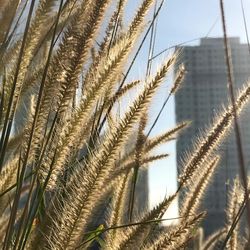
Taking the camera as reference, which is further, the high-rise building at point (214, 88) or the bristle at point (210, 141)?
the high-rise building at point (214, 88)

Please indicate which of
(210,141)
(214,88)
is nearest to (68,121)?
(210,141)

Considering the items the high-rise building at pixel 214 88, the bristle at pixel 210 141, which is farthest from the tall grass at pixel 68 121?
the high-rise building at pixel 214 88

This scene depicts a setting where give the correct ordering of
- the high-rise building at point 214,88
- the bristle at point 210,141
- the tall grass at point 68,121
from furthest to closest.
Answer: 1. the high-rise building at point 214,88
2. the bristle at point 210,141
3. the tall grass at point 68,121

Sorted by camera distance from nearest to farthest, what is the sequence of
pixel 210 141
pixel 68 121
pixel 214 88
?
pixel 68 121 → pixel 210 141 → pixel 214 88

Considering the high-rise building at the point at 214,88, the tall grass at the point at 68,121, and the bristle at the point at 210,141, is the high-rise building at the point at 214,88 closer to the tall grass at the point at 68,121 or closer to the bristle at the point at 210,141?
the bristle at the point at 210,141

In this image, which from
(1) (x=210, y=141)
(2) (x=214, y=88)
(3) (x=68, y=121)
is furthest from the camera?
(2) (x=214, y=88)

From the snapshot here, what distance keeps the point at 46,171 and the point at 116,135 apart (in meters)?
0.15

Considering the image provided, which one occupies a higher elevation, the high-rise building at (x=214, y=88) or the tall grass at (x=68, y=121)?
the high-rise building at (x=214, y=88)

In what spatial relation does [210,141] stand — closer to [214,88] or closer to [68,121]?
[68,121]

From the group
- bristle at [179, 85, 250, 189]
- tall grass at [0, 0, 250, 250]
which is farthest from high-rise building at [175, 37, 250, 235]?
tall grass at [0, 0, 250, 250]

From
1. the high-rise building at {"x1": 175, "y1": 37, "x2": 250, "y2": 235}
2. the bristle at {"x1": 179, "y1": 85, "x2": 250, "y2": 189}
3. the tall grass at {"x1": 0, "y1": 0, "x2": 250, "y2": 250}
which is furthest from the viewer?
the high-rise building at {"x1": 175, "y1": 37, "x2": 250, "y2": 235}

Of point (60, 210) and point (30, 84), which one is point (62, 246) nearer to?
point (60, 210)

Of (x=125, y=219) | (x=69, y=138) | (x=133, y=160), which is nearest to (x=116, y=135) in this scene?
(x=69, y=138)

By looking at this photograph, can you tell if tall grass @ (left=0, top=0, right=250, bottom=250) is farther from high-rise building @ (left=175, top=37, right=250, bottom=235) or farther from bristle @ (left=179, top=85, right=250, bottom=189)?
high-rise building @ (left=175, top=37, right=250, bottom=235)
